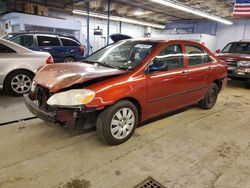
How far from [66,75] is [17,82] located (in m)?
2.62

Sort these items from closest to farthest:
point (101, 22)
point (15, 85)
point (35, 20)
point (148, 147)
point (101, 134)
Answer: point (101, 134), point (148, 147), point (15, 85), point (35, 20), point (101, 22)

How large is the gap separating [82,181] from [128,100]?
110 cm

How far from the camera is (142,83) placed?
2641 millimetres

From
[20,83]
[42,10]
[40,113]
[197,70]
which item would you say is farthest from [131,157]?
[42,10]

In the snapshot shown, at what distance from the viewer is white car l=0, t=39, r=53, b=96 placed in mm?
4195

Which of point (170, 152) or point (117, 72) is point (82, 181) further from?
point (117, 72)

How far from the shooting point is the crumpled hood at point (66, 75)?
228 centimetres

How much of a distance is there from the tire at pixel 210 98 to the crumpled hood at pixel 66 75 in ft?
7.12

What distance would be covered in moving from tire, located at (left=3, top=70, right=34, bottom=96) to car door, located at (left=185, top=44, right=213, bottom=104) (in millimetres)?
3450

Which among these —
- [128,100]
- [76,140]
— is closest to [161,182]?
[128,100]

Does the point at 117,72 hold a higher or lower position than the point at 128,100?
higher

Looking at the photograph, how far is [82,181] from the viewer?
196 centimetres

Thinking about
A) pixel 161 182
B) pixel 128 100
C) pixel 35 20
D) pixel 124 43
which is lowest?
pixel 161 182

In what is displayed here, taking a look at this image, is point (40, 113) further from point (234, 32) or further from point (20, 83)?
point (234, 32)
